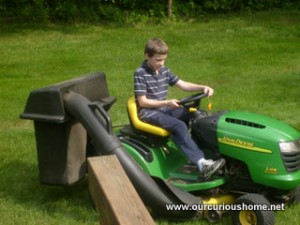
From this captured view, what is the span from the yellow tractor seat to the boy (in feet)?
0.10

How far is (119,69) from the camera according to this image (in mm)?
9844

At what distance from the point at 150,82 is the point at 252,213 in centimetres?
123

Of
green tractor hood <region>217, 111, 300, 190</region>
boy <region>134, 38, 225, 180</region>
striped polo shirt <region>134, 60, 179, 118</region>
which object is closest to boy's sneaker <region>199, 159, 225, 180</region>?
boy <region>134, 38, 225, 180</region>

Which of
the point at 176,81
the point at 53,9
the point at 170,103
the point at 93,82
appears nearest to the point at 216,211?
the point at 170,103

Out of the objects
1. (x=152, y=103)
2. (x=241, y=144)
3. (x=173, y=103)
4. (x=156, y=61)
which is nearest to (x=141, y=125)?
(x=152, y=103)

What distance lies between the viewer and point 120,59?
1070cm

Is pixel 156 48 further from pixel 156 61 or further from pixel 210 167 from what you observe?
pixel 210 167

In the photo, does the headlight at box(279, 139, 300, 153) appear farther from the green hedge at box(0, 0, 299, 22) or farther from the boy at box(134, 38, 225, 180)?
the green hedge at box(0, 0, 299, 22)

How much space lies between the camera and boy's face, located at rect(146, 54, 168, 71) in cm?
417

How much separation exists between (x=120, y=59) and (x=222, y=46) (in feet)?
7.53

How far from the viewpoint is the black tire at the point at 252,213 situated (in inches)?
144

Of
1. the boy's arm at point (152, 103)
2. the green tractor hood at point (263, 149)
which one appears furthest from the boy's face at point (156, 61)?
the green tractor hood at point (263, 149)

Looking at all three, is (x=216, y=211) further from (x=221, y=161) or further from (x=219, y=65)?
(x=219, y=65)

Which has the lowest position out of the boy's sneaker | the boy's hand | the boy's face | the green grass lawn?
the green grass lawn
